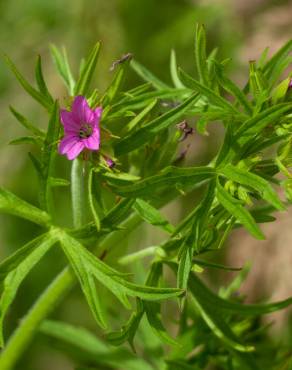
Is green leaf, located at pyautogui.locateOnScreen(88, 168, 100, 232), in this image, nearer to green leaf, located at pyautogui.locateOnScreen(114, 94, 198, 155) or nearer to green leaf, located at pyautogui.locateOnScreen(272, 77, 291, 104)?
green leaf, located at pyautogui.locateOnScreen(114, 94, 198, 155)

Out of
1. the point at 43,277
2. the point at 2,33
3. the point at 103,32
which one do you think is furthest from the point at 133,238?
the point at 2,33

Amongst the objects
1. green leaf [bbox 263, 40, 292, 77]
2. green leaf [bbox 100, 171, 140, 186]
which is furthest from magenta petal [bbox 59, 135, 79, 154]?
green leaf [bbox 263, 40, 292, 77]

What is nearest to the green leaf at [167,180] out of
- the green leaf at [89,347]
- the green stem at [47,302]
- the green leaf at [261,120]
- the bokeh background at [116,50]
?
the green leaf at [261,120]

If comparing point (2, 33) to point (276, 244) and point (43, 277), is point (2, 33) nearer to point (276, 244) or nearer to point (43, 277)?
point (43, 277)

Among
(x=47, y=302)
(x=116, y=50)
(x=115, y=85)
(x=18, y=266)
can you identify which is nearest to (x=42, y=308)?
(x=47, y=302)

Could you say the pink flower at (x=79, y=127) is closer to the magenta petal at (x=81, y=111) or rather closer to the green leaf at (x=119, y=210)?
the magenta petal at (x=81, y=111)

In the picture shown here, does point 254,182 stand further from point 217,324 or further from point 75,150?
point 217,324
